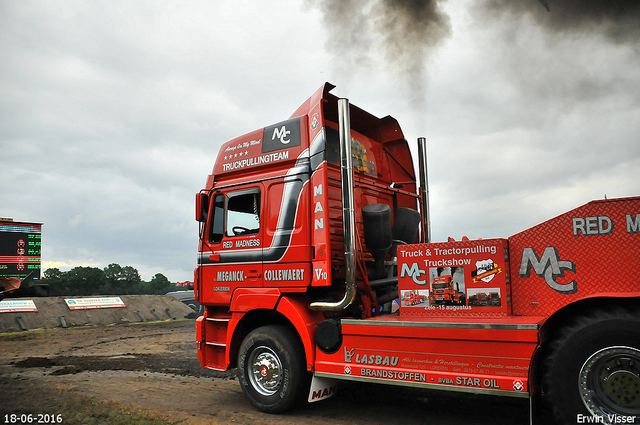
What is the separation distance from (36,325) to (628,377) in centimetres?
1961

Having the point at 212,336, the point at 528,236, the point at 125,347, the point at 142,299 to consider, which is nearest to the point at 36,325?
the point at 142,299

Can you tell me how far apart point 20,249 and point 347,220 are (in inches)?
763

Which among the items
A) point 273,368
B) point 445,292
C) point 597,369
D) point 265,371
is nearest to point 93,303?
point 265,371

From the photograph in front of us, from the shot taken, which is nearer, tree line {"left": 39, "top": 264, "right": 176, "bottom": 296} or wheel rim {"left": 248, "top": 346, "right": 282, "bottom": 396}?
wheel rim {"left": 248, "top": 346, "right": 282, "bottom": 396}

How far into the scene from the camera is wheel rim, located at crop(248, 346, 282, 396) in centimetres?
595

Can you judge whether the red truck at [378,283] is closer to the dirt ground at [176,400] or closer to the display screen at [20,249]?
the dirt ground at [176,400]

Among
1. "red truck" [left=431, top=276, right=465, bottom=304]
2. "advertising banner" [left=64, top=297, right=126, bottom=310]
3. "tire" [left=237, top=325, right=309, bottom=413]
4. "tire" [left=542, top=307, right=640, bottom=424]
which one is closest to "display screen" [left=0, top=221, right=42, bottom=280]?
"advertising banner" [left=64, top=297, right=126, bottom=310]

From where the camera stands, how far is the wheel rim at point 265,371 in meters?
5.95

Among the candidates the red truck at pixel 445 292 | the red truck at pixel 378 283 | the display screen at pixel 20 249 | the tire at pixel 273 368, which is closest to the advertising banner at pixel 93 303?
the display screen at pixel 20 249

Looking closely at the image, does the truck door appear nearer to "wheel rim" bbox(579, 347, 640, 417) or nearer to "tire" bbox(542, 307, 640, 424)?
"tire" bbox(542, 307, 640, 424)

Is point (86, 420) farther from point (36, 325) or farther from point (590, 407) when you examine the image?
point (36, 325)

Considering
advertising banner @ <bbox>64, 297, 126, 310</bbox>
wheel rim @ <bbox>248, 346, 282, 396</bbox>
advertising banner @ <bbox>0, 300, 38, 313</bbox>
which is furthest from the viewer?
advertising banner @ <bbox>64, 297, 126, 310</bbox>

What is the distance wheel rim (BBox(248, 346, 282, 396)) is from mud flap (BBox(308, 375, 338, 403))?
18.8 inches

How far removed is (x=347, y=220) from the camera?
5.64 meters
